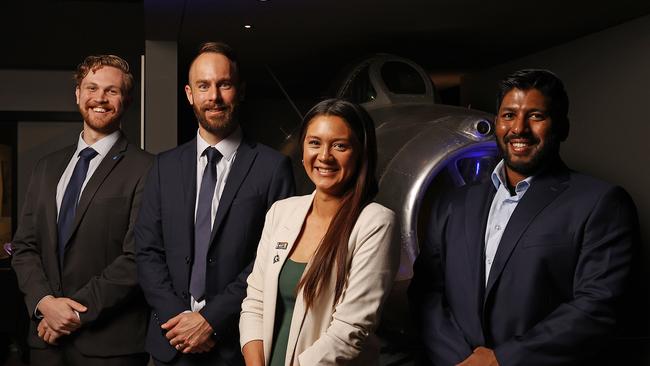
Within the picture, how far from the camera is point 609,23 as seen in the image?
16.9 feet

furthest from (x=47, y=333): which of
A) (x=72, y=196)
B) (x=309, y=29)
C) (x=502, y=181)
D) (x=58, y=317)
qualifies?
(x=309, y=29)

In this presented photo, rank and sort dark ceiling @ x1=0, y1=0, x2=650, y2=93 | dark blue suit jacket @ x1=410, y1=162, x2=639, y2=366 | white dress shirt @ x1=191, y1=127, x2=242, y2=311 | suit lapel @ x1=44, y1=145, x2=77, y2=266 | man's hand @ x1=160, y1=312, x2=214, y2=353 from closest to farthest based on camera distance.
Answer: dark blue suit jacket @ x1=410, y1=162, x2=639, y2=366
man's hand @ x1=160, y1=312, x2=214, y2=353
white dress shirt @ x1=191, y1=127, x2=242, y2=311
suit lapel @ x1=44, y1=145, x2=77, y2=266
dark ceiling @ x1=0, y1=0, x2=650, y2=93

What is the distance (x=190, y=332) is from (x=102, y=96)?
957mm

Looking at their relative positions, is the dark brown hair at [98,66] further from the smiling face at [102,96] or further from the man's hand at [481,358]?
the man's hand at [481,358]

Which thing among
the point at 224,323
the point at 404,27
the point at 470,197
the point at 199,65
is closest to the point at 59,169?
the point at 199,65

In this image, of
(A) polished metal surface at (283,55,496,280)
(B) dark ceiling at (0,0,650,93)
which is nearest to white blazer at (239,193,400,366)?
(A) polished metal surface at (283,55,496,280)

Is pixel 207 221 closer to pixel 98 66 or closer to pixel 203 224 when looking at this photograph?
pixel 203 224

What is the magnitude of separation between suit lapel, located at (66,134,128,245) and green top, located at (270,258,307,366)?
3.17 feet

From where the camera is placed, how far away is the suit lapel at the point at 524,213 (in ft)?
6.85

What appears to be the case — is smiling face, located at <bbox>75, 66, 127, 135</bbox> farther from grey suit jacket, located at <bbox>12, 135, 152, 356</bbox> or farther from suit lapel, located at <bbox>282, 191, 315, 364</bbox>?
suit lapel, located at <bbox>282, 191, 315, 364</bbox>

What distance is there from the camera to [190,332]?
7.88 feet

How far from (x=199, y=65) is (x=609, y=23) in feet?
11.8

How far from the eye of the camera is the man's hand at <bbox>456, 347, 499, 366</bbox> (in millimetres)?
2059

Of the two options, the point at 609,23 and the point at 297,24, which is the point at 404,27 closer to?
the point at 297,24
